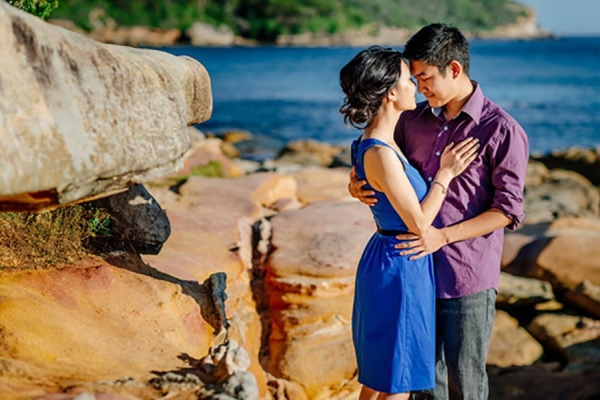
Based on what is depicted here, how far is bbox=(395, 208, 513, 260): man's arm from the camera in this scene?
3.75m

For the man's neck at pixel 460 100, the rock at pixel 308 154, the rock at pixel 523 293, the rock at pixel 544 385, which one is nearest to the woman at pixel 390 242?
the man's neck at pixel 460 100

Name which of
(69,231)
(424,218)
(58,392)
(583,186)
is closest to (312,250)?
(69,231)

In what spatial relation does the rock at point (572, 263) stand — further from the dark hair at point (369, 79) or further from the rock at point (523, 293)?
the dark hair at point (369, 79)

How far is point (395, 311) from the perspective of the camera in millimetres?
3775

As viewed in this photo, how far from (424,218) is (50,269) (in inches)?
86.9

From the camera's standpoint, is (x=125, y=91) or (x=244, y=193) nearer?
(x=125, y=91)

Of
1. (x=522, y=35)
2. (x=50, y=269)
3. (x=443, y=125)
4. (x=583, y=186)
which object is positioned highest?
(x=443, y=125)

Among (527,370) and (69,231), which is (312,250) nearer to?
(69,231)

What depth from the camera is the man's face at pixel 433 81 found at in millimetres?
3846

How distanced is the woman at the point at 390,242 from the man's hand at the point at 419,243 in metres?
0.04

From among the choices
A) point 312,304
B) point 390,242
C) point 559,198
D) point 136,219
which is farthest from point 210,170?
point 559,198

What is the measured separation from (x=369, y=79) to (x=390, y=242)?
2.71 ft

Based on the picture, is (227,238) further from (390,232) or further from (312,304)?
(390,232)

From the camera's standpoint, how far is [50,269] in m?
4.38
